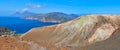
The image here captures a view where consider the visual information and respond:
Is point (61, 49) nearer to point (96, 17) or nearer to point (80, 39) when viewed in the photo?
point (80, 39)

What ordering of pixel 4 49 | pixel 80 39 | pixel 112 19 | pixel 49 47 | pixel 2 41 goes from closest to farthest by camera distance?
pixel 4 49
pixel 2 41
pixel 49 47
pixel 80 39
pixel 112 19

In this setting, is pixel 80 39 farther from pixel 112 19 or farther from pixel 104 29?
pixel 112 19

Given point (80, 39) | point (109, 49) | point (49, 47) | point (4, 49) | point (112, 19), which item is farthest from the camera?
point (112, 19)

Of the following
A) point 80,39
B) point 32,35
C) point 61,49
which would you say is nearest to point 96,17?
point 80,39

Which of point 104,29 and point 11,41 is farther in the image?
point 104,29

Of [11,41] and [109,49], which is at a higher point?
[11,41]

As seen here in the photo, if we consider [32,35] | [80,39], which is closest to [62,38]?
[80,39]
